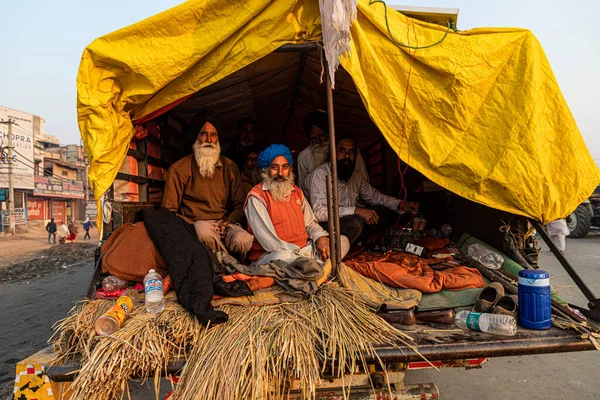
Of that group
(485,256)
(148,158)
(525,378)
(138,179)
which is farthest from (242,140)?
(525,378)

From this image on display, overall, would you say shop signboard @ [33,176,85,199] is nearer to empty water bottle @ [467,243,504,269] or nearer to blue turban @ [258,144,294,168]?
blue turban @ [258,144,294,168]

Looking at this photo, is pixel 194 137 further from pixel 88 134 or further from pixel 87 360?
pixel 87 360

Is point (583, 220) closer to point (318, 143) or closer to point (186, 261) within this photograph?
point (318, 143)

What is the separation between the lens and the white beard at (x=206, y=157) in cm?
355

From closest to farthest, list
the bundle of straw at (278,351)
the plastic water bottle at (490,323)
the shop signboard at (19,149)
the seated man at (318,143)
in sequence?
the bundle of straw at (278,351)
the plastic water bottle at (490,323)
the seated man at (318,143)
the shop signboard at (19,149)

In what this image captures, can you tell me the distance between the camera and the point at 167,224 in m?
2.71

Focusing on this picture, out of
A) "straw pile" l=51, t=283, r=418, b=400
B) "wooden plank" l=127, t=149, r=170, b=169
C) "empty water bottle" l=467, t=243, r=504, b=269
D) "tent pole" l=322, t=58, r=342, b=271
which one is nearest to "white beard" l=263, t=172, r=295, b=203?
"tent pole" l=322, t=58, r=342, b=271

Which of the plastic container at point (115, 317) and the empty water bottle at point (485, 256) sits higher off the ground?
the empty water bottle at point (485, 256)

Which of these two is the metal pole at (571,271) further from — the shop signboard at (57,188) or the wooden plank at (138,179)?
the shop signboard at (57,188)

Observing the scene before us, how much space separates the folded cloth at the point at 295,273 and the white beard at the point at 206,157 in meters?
1.25

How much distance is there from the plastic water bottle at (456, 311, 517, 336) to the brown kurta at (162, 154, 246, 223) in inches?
88.2

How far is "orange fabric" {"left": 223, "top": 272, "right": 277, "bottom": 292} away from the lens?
8.02ft

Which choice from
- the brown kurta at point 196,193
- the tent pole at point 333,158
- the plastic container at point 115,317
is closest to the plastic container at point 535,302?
the tent pole at point 333,158

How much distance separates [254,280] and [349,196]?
73.5 inches
